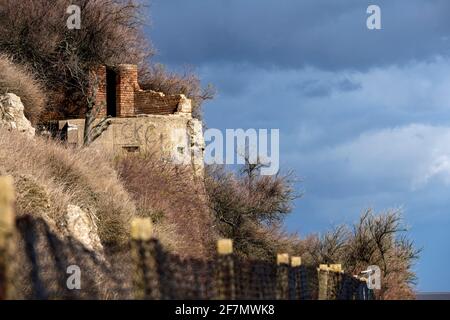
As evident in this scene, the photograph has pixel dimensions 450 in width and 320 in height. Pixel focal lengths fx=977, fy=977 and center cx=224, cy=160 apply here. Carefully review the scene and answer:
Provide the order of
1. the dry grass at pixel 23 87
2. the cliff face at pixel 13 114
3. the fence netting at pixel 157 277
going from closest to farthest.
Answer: the fence netting at pixel 157 277, the cliff face at pixel 13 114, the dry grass at pixel 23 87

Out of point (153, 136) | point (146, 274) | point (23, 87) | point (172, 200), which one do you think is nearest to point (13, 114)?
point (23, 87)

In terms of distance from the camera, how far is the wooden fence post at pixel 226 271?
35.6 ft

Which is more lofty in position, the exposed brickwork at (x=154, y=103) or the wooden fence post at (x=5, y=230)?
the exposed brickwork at (x=154, y=103)

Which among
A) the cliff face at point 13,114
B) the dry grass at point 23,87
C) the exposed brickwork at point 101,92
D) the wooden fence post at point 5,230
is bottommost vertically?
the wooden fence post at point 5,230

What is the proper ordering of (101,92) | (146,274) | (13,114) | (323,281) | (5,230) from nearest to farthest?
(5,230), (146,274), (323,281), (13,114), (101,92)

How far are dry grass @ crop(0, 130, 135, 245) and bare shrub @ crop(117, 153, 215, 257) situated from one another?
1.55 metres

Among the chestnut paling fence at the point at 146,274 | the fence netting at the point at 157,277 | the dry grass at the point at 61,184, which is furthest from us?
the dry grass at the point at 61,184

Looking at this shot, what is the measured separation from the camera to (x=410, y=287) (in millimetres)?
44281

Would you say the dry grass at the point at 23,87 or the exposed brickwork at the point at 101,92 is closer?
the dry grass at the point at 23,87

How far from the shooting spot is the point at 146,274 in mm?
10016

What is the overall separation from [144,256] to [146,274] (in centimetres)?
25

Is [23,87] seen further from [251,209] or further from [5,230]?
[5,230]

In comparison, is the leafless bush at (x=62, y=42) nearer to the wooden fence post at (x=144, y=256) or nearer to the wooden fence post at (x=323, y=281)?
the wooden fence post at (x=323, y=281)

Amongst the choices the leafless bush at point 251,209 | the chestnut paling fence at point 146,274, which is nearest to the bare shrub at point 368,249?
the leafless bush at point 251,209
